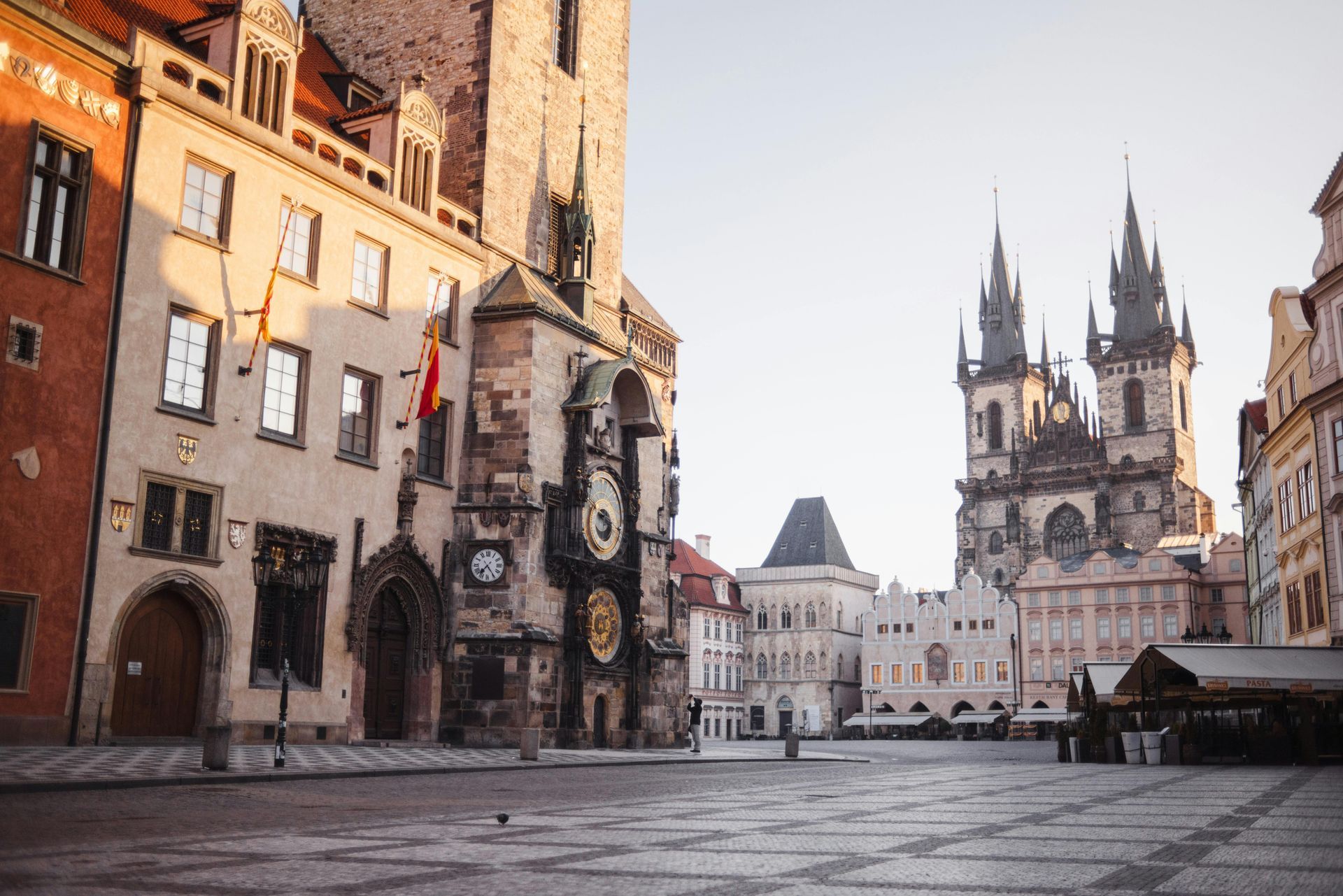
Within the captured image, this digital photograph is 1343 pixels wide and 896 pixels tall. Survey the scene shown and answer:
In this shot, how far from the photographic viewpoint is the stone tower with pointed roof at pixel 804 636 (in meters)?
100

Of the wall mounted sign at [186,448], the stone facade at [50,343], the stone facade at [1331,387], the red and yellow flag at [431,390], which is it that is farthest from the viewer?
the stone facade at [1331,387]

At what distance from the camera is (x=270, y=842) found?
340 inches

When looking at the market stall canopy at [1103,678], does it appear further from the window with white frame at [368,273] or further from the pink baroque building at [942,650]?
the pink baroque building at [942,650]

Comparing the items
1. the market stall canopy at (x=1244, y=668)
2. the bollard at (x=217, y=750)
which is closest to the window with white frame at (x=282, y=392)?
the bollard at (x=217, y=750)

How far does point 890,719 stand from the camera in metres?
91.0

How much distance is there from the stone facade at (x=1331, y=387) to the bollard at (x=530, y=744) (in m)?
21.1

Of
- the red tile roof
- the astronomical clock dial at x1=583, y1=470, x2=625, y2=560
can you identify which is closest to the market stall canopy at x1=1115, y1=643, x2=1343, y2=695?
the astronomical clock dial at x1=583, y1=470, x2=625, y2=560

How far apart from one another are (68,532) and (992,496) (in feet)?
312

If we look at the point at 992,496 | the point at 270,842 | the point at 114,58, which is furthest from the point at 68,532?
the point at 992,496

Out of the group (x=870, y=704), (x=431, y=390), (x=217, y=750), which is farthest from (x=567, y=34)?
(x=870, y=704)

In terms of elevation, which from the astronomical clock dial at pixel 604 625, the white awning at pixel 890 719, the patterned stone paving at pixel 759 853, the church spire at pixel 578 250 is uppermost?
the church spire at pixel 578 250

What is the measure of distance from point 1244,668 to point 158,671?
22.3 meters

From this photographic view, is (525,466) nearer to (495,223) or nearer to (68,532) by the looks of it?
(495,223)

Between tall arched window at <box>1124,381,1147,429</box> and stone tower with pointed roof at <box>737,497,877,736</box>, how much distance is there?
26.4 m
